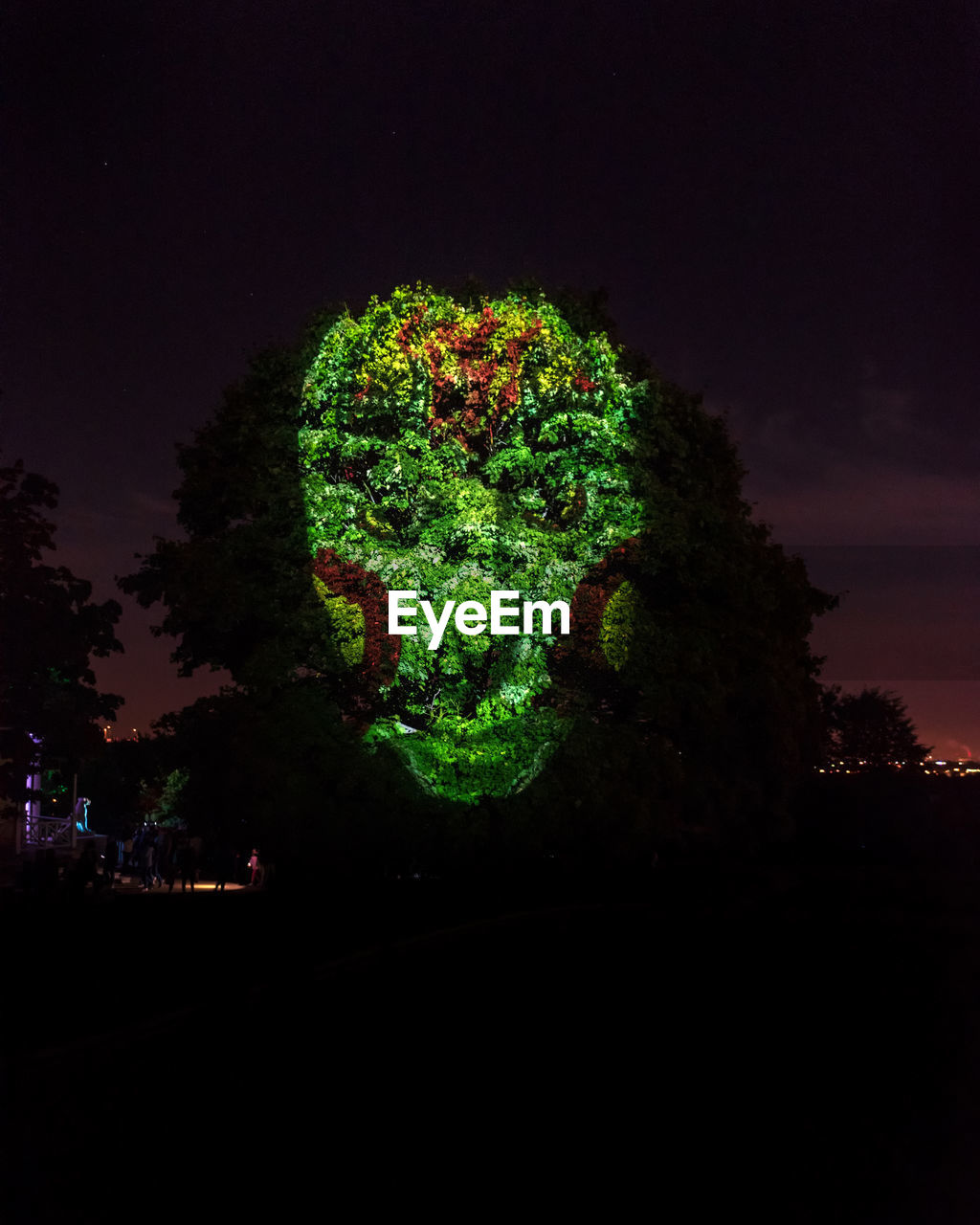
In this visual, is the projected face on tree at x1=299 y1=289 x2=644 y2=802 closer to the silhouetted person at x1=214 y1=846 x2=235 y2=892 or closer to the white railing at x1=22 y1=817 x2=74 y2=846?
the silhouetted person at x1=214 y1=846 x2=235 y2=892

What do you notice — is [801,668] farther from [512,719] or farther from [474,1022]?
[474,1022]

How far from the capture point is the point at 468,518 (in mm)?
23047

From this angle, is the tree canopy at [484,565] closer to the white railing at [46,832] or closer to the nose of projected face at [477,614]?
the nose of projected face at [477,614]

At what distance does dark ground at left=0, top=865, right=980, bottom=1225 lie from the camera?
6105 mm

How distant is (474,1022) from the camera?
34.0 ft

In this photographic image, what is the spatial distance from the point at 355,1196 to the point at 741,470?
2156cm

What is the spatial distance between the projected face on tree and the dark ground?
7.85 m

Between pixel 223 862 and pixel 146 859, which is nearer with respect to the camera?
pixel 223 862

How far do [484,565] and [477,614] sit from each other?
3.32 ft

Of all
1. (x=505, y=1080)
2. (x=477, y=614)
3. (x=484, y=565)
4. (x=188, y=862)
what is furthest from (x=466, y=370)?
(x=505, y=1080)

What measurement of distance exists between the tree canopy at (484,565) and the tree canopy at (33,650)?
312 inches

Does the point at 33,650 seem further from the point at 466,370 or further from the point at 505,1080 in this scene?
the point at 505,1080

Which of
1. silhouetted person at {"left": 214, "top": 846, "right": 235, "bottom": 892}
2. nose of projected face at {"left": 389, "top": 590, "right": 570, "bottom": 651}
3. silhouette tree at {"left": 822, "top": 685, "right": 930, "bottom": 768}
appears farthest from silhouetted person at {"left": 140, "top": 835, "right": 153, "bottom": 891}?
silhouette tree at {"left": 822, "top": 685, "right": 930, "bottom": 768}

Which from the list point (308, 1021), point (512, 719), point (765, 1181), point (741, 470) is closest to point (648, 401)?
point (741, 470)
